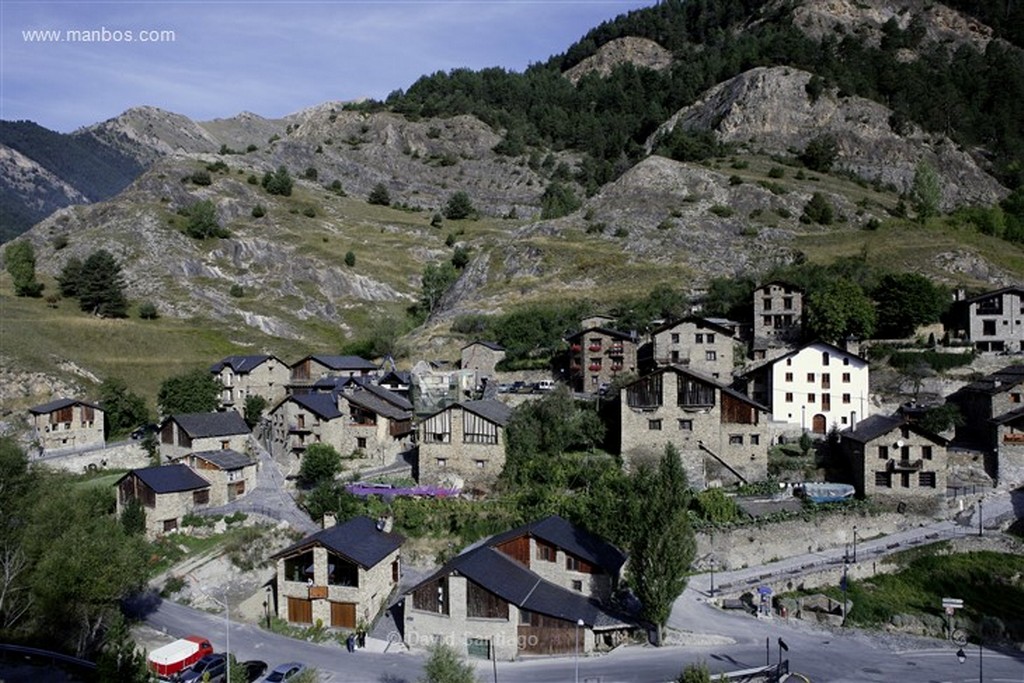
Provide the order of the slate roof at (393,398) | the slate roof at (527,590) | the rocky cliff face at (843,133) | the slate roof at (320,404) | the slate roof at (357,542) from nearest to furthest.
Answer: the slate roof at (527,590) < the slate roof at (357,542) < the slate roof at (320,404) < the slate roof at (393,398) < the rocky cliff face at (843,133)

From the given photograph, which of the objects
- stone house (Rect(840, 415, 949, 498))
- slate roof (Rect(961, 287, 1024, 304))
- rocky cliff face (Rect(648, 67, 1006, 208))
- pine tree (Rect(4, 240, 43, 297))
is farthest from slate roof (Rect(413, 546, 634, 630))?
rocky cliff face (Rect(648, 67, 1006, 208))

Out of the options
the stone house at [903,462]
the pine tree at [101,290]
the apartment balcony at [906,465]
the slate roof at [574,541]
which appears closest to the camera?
the slate roof at [574,541]

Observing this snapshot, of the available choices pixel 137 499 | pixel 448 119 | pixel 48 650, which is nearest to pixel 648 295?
pixel 137 499

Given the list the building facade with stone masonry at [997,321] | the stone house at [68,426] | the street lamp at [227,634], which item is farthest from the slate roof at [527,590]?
the building facade with stone masonry at [997,321]

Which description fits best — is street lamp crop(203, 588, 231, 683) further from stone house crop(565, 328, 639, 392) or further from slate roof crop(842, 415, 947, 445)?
slate roof crop(842, 415, 947, 445)

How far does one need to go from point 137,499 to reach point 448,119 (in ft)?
518

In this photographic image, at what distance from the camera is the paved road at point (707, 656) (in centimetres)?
2675

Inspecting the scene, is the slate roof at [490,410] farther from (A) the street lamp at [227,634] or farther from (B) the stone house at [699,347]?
(A) the street lamp at [227,634]

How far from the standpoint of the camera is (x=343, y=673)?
1079 inches

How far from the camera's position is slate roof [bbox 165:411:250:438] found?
4847 centimetres

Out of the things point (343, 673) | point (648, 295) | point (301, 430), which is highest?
point (648, 295)

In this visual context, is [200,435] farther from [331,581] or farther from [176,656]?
[176,656]

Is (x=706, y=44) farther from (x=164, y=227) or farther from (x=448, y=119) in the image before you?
(x=164, y=227)

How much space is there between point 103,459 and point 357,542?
29627 millimetres
